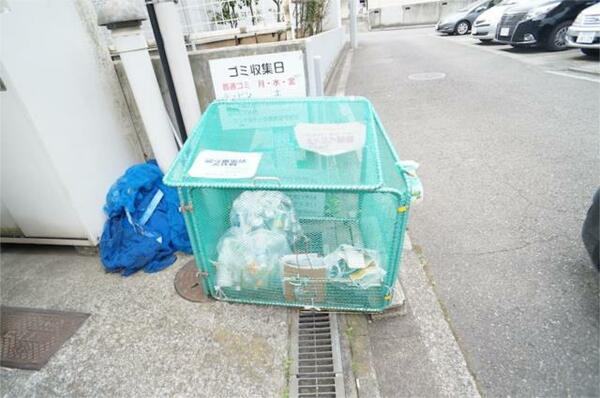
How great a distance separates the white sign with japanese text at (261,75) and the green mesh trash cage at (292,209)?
0.52 metres

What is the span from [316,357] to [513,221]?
7.01 ft

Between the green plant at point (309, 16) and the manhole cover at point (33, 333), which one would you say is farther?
the green plant at point (309, 16)

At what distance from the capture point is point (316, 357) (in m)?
1.84

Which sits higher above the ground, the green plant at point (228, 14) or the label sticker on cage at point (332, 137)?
the green plant at point (228, 14)

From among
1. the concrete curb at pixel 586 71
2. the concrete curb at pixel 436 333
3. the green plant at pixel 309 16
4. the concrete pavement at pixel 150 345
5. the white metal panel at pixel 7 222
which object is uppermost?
the green plant at pixel 309 16

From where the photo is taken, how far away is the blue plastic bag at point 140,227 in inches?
100

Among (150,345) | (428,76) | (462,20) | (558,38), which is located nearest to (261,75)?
(150,345)

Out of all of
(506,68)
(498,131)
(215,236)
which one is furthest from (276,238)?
(506,68)

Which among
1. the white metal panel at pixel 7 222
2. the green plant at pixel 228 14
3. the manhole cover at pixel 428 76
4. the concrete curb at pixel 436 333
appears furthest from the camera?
the manhole cover at pixel 428 76

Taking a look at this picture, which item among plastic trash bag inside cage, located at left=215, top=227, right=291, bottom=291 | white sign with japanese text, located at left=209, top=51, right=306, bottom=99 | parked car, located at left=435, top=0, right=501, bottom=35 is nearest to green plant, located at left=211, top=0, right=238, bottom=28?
white sign with japanese text, located at left=209, top=51, right=306, bottom=99

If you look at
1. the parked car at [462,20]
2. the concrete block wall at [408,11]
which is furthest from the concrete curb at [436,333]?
the concrete block wall at [408,11]

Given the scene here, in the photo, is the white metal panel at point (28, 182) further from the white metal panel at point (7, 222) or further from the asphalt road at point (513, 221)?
the asphalt road at point (513, 221)

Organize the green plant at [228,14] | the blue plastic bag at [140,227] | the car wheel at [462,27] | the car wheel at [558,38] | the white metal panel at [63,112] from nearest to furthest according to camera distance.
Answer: the white metal panel at [63,112] < the blue plastic bag at [140,227] < the green plant at [228,14] < the car wheel at [558,38] < the car wheel at [462,27]

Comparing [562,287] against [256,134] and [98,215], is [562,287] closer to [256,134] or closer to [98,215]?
[256,134]
